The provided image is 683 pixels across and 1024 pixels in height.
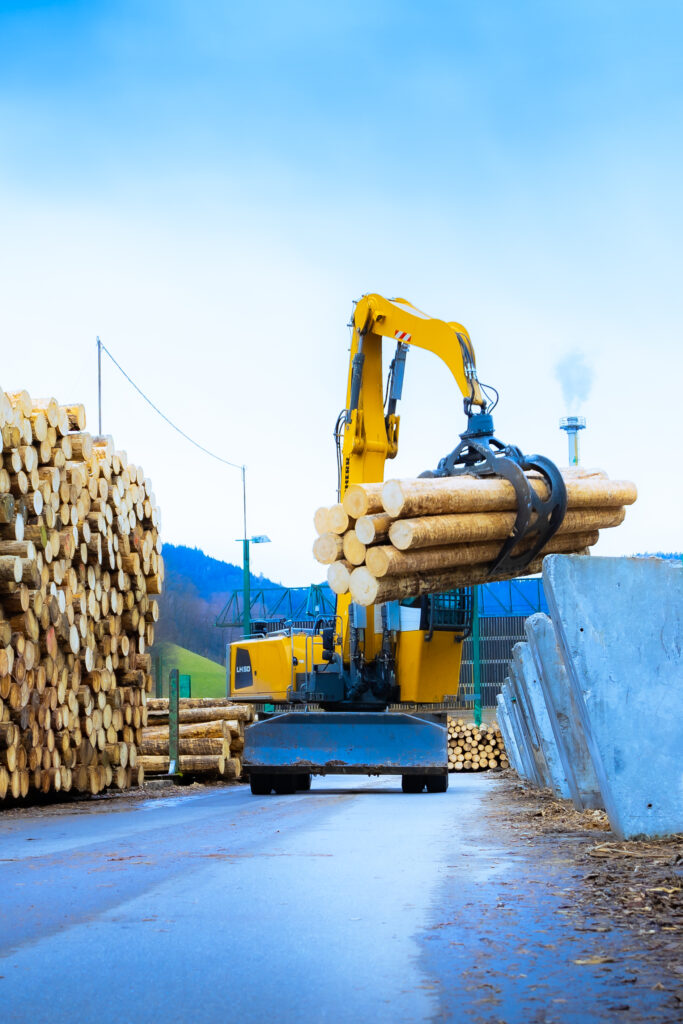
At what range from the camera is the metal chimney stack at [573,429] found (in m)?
35.7

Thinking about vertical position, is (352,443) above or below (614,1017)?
above

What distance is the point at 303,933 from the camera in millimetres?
4492

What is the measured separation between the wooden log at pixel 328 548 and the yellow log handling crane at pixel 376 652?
132 cm

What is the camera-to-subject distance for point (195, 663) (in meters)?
61.8

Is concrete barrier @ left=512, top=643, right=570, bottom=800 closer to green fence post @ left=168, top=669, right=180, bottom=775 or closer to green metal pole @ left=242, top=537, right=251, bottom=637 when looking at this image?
green fence post @ left=168, top=669, right=180, bottom=775

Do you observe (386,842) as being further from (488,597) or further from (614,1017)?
(488,597)

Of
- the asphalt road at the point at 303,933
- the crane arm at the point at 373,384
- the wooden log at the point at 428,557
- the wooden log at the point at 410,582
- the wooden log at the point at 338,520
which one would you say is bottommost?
the asphalt road at the point at 303,933

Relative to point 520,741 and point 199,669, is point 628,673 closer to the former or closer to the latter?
point 520,741

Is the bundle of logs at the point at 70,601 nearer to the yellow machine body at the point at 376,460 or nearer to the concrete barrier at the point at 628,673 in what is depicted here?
the yellow machine body at the point at 376,460

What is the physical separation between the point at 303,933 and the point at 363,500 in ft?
23.9

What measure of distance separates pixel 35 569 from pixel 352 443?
17.8 feet

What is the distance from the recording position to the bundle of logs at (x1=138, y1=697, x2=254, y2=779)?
1650 centimetres

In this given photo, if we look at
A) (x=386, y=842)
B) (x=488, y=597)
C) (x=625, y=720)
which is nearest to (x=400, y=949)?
(x=625, y=720)

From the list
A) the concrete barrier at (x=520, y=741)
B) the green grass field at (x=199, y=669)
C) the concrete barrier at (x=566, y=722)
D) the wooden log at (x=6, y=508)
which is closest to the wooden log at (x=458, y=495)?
the concrete barrier at (x=566, y=722)
